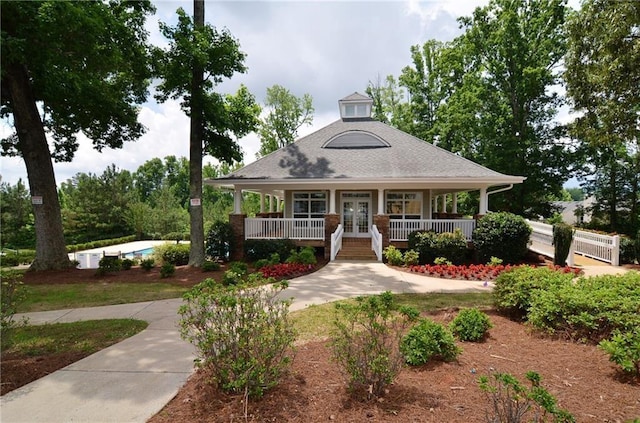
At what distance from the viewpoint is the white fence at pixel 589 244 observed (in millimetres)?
10750

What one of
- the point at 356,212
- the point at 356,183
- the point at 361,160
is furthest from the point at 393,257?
the point at 361,160

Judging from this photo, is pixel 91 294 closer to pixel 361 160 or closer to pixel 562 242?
pixel 361 160

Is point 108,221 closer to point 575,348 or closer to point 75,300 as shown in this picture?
point 75,300

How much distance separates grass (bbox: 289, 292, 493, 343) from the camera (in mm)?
4566

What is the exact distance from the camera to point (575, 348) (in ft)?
12.3

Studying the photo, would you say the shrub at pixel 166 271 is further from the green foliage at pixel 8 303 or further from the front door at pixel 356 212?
the front door at pixel 356 212

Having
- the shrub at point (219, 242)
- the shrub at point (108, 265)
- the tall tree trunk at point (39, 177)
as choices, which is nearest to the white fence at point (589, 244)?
the shrub at point (219, 242)

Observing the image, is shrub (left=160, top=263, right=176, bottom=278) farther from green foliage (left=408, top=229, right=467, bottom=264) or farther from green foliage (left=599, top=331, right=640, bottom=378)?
green foliage (left=599, top=331, right=640, bottom=378)

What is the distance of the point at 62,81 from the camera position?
9.64m

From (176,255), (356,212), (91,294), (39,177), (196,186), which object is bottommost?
(91,294)

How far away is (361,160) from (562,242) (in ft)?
28.0

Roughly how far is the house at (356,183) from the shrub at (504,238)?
1011mm

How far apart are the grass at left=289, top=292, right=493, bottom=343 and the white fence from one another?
23.1 ft

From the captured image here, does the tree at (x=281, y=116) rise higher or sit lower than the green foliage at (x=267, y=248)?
higher
